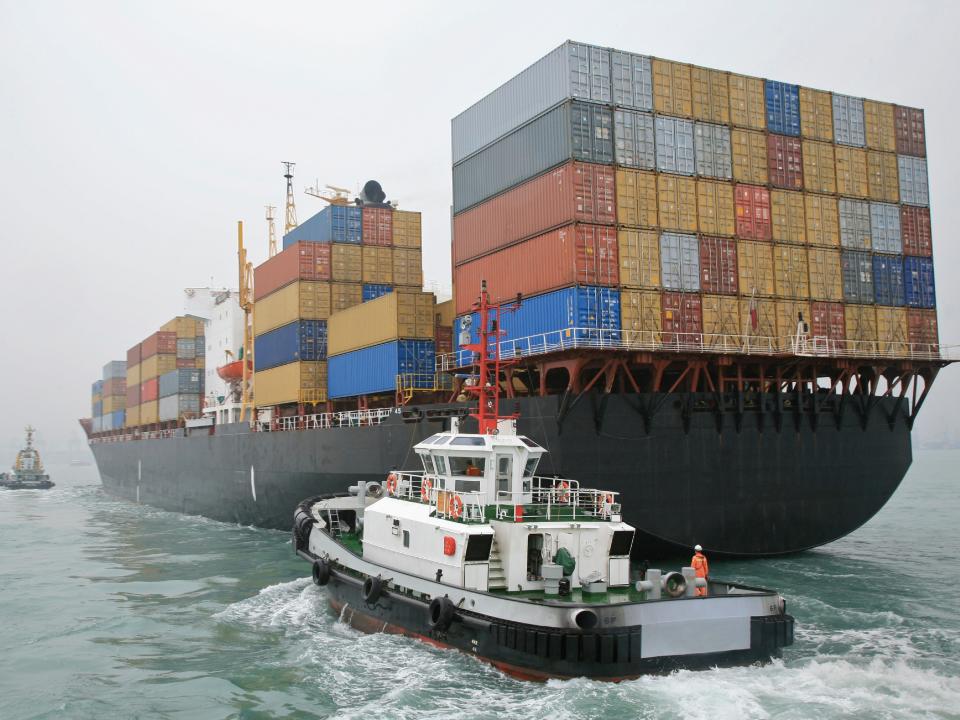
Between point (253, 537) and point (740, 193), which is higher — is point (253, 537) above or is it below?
below

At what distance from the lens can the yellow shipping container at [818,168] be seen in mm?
29625

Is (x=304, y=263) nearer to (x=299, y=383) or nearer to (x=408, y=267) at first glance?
(x=408, y=267)

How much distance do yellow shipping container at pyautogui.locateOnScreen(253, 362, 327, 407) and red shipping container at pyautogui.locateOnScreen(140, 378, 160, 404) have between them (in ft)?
84.3

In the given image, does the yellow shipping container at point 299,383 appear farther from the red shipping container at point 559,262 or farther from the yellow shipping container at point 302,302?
the red shipping container at point 559,262

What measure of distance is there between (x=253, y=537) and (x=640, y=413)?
63.3ft

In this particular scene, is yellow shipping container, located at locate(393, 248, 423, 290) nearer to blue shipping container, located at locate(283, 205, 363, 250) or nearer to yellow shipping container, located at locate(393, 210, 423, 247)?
yellow shipping container, located at locate(393, 210, 423, 247)

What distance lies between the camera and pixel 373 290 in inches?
1633

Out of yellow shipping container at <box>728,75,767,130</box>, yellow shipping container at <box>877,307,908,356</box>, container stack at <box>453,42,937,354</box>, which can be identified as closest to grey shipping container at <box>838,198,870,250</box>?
container stack at <box>453,42,937,354</box>

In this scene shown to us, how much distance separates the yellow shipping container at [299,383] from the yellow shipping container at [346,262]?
15.1ft

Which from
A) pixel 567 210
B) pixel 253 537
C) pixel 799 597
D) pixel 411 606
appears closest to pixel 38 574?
pixel 253 537

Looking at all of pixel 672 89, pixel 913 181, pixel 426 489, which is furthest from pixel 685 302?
pixel 913 181

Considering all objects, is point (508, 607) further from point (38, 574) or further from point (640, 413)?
point (38, 574)

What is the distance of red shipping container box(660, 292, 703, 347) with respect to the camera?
26.0 meters

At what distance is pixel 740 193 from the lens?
28188 mm
